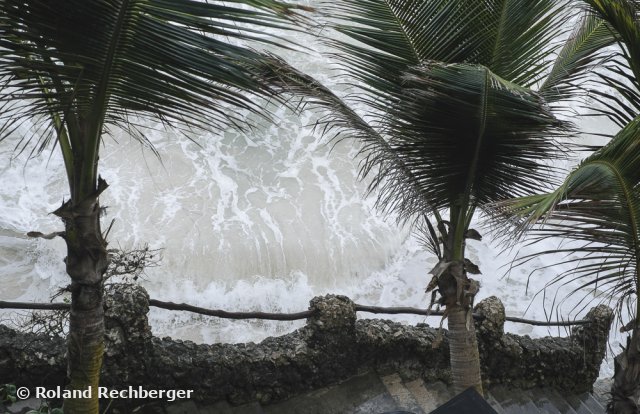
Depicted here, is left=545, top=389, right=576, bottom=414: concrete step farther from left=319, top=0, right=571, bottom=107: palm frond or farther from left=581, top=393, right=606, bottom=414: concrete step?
left=319, top=0, right=571, bottom=107: palm frond

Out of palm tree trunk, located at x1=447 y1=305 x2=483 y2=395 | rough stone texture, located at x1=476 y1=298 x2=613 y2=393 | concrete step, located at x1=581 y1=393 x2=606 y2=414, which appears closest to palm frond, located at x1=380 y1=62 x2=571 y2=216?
palm tree trunk, located at x1=447 y1=305 x2=483 y2=395

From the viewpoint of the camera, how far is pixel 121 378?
3463 mm

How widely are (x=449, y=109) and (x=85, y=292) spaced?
1644 mm

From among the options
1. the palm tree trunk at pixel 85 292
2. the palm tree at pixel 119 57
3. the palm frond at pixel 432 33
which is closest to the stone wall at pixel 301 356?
the palm tree trunk at pixel 85 292

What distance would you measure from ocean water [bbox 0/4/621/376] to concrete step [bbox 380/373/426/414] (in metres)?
4.55

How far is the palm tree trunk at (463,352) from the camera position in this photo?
3.58m

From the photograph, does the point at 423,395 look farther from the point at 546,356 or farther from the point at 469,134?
the point at 469,134

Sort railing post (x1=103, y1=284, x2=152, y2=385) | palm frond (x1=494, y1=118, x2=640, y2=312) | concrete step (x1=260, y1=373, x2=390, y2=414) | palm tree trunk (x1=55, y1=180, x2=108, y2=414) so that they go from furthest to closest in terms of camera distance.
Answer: concrete step (x1=260, y1=373, x2=390, y2=414)
railing post (x1=103, y1=284, x2=152, y2=385)
palm frond (x1=494, y1=118, x2=640, y2=312)
palm tree trunk (x1=55, y1=180, x2=108, y2=414)

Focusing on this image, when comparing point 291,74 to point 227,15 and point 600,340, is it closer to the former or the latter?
point 227,15

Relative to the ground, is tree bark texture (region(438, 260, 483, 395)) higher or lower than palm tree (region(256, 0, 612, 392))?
lower

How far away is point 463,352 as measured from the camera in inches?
142

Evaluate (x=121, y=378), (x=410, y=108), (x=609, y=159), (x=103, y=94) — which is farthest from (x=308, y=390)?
(x=103, y=94)

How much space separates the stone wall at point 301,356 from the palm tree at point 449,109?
2.92 feet

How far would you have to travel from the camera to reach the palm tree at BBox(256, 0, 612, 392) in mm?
3053
